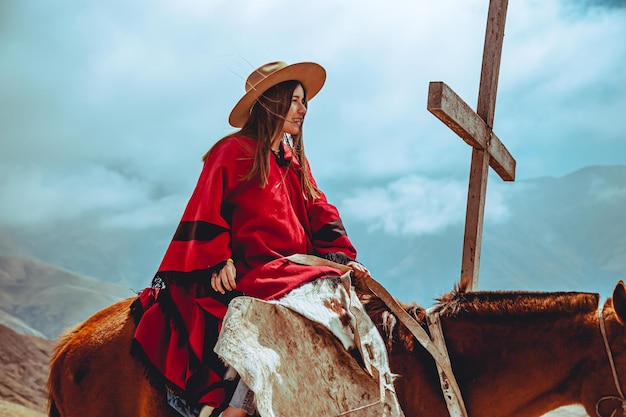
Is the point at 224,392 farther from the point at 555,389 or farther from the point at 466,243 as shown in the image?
the point at 466,243

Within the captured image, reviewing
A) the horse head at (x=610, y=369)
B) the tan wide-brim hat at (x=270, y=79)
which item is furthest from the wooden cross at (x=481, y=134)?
the horse head at (x=610, y=369)

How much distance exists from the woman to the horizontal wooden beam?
80cm

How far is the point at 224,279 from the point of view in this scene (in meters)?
3.11

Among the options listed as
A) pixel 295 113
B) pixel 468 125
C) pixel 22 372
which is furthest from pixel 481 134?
pixel 22 372

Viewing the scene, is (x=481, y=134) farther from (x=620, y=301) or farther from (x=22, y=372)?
(x=22, y=372)

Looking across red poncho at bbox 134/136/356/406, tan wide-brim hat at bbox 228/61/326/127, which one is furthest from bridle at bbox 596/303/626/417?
tan wide-brim hat at bbox 228/61/326/127

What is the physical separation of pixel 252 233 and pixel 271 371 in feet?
2.39

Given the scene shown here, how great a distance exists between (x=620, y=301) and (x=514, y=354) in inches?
19.7

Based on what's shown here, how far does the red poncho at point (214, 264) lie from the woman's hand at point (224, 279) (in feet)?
0.12

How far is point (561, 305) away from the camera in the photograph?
3.03m

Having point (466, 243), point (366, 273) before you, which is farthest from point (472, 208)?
point (366, 273)

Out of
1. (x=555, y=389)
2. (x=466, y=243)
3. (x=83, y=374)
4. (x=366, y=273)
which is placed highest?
(x=466, y=243)

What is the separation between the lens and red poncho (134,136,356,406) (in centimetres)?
312

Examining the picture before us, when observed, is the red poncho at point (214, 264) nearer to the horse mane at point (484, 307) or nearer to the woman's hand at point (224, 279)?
the woman's hand at point (224, 279)
